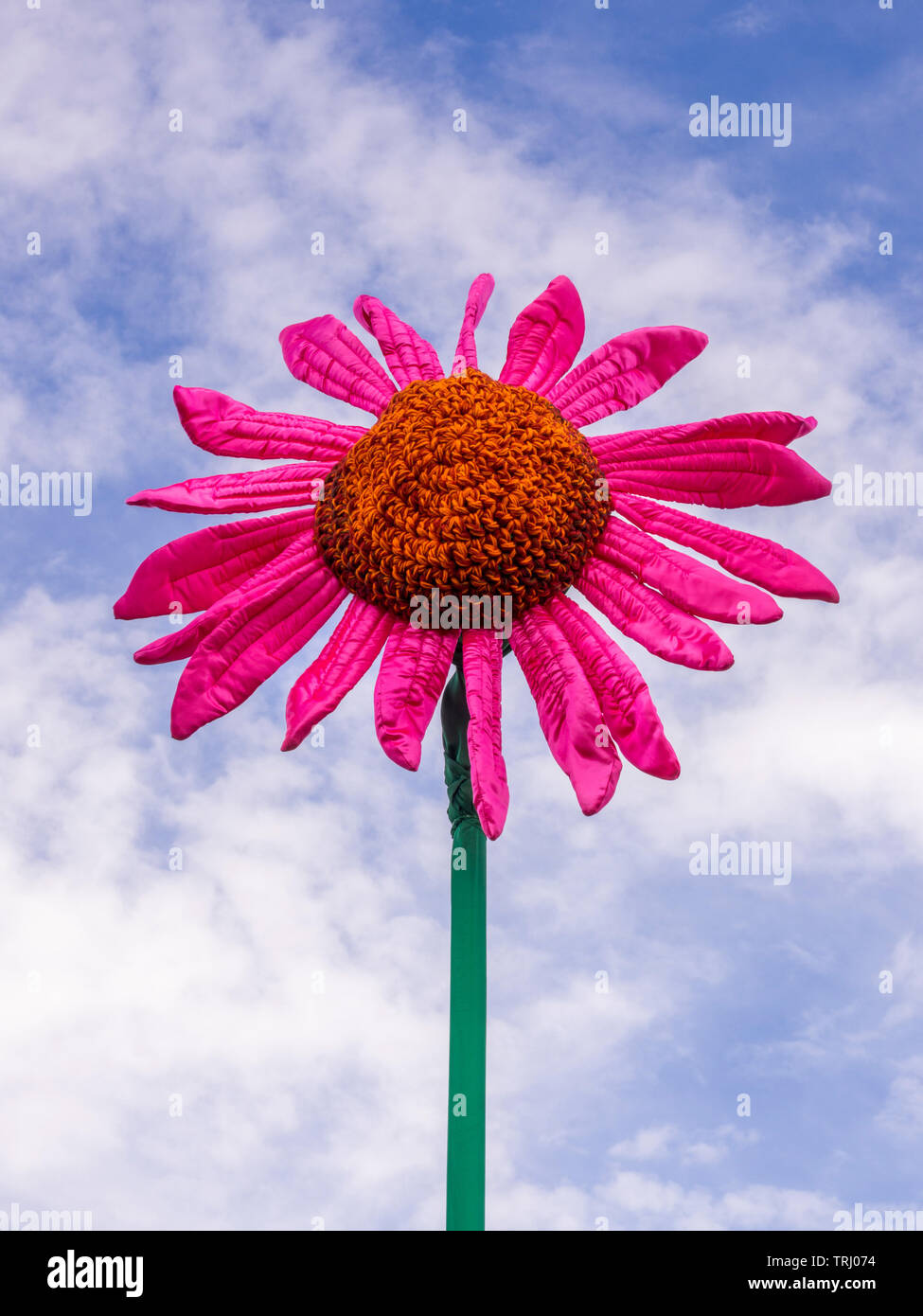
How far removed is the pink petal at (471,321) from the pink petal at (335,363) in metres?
0.16

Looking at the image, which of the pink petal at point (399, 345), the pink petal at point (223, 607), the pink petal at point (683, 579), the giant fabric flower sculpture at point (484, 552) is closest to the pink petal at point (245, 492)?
the giant fabric flower sculpture at point (484, 552)

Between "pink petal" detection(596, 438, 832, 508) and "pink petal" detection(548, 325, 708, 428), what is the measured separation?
15 cm

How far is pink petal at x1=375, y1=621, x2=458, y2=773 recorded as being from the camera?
6.98ft

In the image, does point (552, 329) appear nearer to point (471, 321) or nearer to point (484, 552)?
point (471, 321)

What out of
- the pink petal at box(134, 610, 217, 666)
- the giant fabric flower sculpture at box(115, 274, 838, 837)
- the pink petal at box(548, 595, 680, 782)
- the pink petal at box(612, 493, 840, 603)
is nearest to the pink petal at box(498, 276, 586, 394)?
the giant fabric flower sculpture at box(115, 274, 838, 837)

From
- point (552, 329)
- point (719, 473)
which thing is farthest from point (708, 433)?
point (552, 329)

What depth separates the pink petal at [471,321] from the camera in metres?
2.60

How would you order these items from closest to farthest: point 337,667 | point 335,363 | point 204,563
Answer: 1. point 337,667
2. point 204,563
3. point 335,363

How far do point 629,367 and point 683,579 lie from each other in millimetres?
574

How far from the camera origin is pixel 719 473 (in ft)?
8.03

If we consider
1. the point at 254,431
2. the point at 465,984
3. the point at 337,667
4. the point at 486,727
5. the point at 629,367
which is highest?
the point at 629,367
